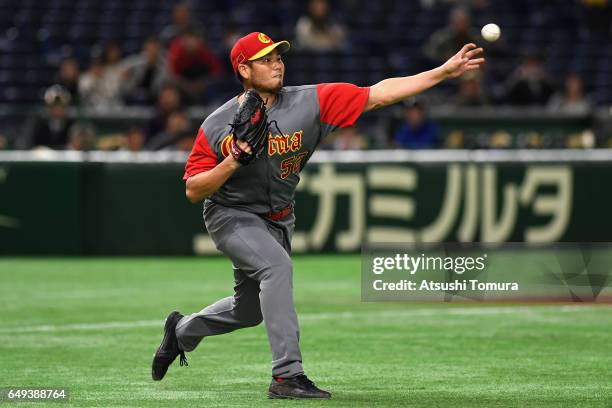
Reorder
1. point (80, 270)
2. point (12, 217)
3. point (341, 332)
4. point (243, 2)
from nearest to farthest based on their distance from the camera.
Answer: point (341, 332) < point (80, 270) < point (12, 217) < point (243, 2)

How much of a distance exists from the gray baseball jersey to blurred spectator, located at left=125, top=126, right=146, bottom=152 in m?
8.88

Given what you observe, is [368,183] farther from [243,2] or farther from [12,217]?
[243,2]

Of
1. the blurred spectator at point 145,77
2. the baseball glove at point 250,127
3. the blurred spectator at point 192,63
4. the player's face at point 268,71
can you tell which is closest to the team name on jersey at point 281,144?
the baseball glove at point 250,127

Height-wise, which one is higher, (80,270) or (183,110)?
(183,110)

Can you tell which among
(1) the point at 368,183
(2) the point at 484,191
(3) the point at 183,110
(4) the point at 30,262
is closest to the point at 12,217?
(4) the point at 30,262

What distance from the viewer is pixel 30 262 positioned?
14.8m

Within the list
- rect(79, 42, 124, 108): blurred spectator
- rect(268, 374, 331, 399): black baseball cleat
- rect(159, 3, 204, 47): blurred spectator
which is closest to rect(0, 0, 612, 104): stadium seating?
rect(159, 3, 204, 47): blurred spectator

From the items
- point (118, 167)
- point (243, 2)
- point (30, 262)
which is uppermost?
point (243, 2)

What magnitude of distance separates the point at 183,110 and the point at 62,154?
223cm

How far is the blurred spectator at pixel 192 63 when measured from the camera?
706 inches

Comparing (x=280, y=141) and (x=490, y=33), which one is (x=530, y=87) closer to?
(x=490, y=33)

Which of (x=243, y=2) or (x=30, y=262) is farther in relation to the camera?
(x=243, y=2)

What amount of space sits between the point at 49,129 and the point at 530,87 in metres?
6.71

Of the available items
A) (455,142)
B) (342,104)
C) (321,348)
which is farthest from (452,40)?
(342,104)
